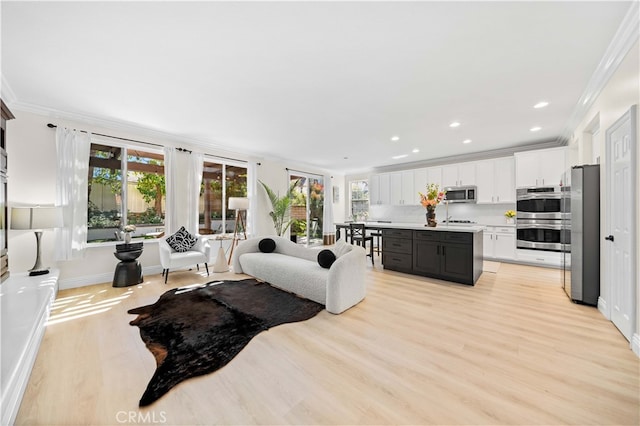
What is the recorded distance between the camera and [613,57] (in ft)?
7.79

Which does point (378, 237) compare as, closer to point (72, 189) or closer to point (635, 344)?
point (635, 344)

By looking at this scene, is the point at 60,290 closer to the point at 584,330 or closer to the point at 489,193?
the point at 584,330

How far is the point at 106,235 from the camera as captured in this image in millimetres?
4410

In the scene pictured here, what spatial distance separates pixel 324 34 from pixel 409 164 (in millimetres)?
6052

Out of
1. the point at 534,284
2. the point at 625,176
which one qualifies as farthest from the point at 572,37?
the point at 534,284

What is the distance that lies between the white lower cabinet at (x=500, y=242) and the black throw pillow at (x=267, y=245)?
5002 mm

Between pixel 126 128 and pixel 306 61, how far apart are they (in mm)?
3693

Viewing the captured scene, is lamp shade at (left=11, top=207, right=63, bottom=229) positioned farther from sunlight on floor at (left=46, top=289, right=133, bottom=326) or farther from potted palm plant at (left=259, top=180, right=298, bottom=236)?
potted palm plant at (left=259, top=180, right=298, bottom=236)

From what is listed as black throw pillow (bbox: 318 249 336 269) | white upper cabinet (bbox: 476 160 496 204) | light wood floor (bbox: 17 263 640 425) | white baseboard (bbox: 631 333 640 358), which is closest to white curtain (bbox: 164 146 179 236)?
light wood floor (bbox: 17 263 640 425)

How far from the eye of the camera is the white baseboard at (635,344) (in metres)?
2.07

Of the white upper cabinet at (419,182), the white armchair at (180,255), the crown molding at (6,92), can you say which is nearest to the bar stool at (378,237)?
the white upper cabinet at (419,182)

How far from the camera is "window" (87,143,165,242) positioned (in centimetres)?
431

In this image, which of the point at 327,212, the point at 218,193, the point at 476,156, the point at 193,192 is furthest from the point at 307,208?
the point at 476,156

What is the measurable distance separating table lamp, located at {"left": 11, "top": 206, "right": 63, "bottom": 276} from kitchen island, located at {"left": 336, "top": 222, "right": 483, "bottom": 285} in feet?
16.5
